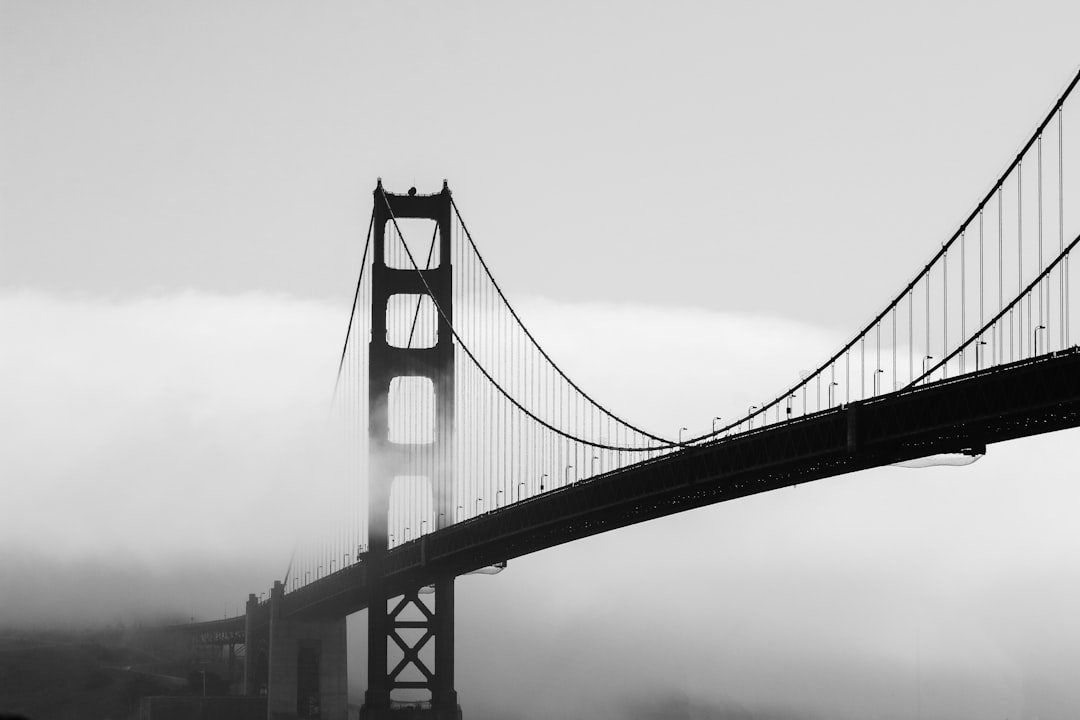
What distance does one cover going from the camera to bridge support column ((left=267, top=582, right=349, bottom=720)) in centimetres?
11269

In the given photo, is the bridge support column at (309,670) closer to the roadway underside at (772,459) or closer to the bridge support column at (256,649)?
the bridge support column at (256,649)

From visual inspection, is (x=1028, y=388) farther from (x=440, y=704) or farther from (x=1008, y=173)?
(x=440, y=704)

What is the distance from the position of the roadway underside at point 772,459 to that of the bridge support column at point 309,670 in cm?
2283

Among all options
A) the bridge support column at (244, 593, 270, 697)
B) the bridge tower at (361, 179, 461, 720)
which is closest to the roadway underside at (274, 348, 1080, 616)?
the bridge tower at (361, 179, 461, 720)

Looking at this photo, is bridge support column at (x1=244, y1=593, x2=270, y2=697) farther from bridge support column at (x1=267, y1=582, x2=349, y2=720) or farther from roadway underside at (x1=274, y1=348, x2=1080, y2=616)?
roadway underside at (x1=274, y1=348, x2=1080, y2=616)

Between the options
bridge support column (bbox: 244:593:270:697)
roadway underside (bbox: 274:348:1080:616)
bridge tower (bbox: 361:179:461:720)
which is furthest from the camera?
bridge support column (bbox: 244:593:270:697)

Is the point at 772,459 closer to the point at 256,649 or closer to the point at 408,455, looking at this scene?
the point at 408,455

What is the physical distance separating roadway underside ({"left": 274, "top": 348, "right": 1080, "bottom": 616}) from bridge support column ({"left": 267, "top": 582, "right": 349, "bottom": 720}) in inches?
899

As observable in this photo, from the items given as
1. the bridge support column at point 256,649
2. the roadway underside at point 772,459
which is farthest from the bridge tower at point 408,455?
the bridge support column at point 256,649

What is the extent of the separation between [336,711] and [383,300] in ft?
91.8

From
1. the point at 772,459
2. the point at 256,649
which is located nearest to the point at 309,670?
the point at 256,649

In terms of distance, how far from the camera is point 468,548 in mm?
80750

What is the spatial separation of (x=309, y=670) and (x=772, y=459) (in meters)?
57.0

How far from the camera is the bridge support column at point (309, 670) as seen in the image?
11269 cm
